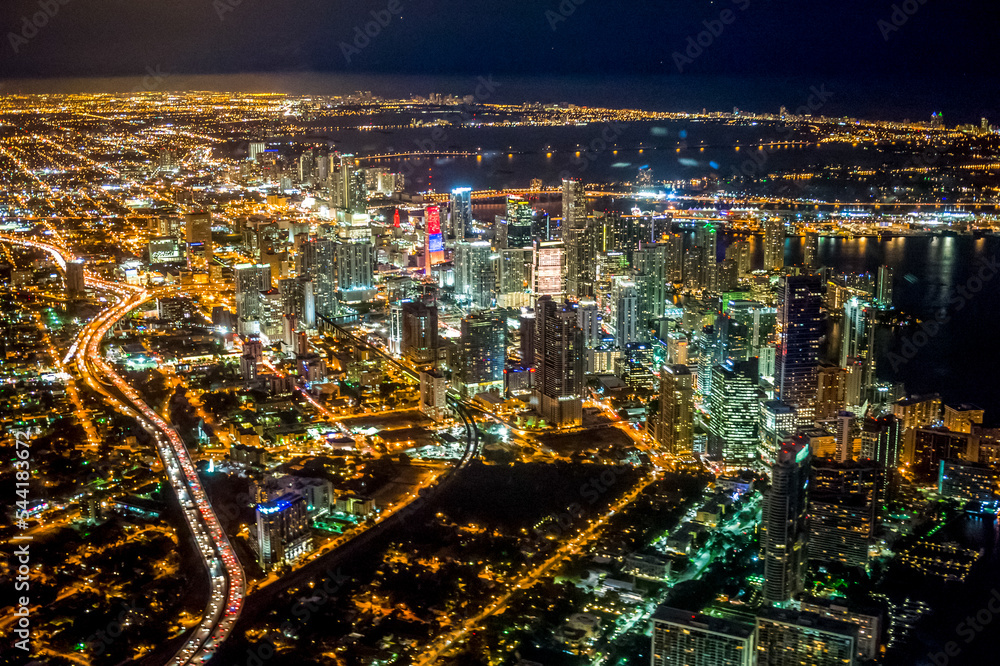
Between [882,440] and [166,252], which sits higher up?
[166,252]

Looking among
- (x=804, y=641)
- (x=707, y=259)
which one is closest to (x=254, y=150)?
(x=707, y=259)

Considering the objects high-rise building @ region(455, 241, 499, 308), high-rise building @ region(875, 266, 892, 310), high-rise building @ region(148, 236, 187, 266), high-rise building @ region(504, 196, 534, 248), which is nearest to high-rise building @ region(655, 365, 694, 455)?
high-rise building @ region(875, 266, 892, 310)

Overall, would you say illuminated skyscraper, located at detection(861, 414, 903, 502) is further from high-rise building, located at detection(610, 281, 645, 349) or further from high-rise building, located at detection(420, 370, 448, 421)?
high-rise building, located at detection(420, 370, 448, 421)

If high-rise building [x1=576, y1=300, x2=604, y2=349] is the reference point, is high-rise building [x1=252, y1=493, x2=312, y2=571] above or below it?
below

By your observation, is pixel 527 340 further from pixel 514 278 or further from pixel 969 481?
pixel 969 481

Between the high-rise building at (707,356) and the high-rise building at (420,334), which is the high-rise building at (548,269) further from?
the high-rise building at (707,356)

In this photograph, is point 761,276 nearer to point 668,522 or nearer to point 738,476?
point 738,476
